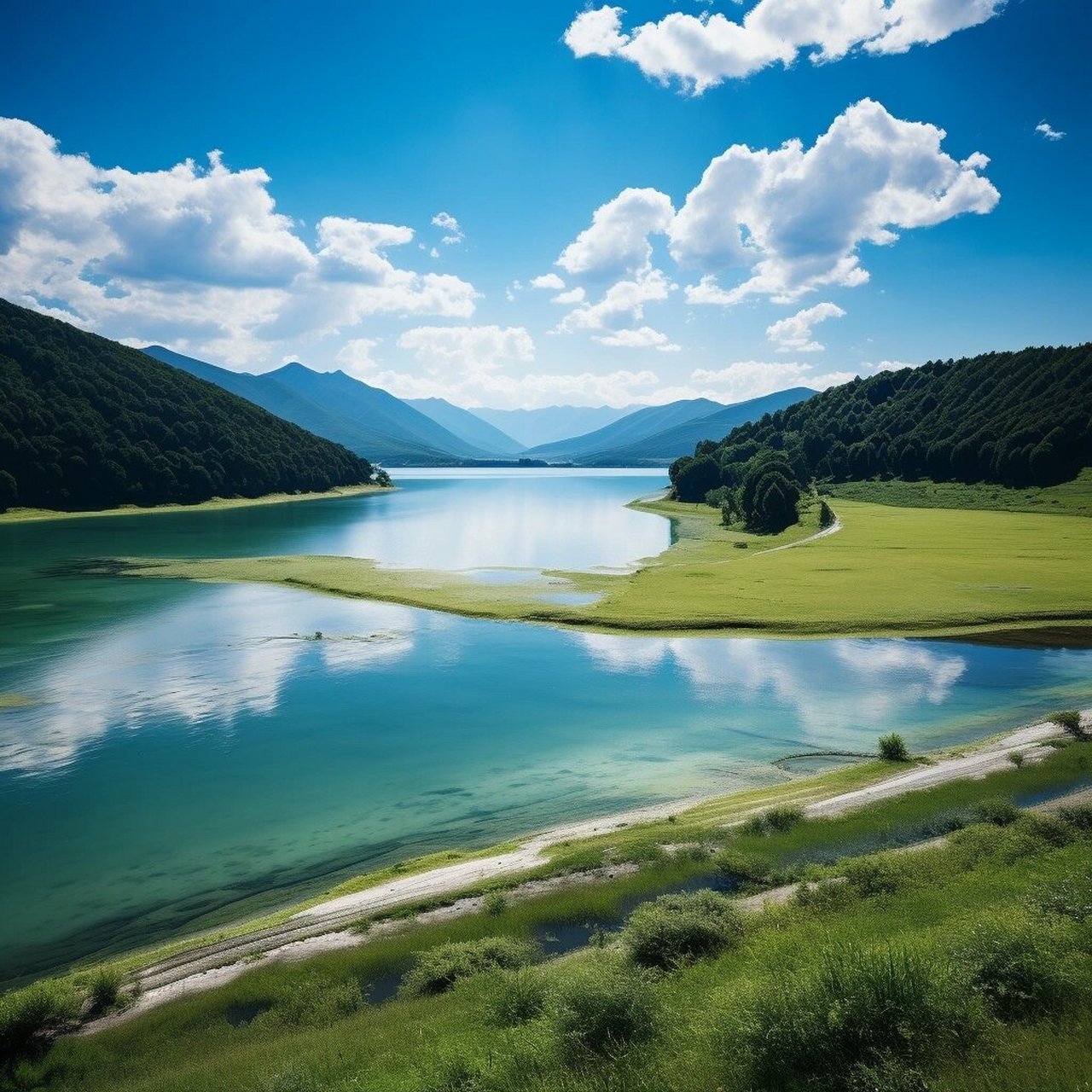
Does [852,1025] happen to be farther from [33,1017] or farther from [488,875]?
[33,1017]

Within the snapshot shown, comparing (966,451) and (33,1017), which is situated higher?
(966,451)

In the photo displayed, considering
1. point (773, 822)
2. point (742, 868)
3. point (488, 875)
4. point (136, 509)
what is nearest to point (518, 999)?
point (488, 875)

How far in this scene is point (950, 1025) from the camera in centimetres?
888

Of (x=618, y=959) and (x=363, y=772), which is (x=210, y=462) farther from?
(x=618, y=959)

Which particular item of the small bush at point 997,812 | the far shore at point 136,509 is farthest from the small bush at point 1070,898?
the far shore at point 136,509

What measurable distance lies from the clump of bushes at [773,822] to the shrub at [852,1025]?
10.3m

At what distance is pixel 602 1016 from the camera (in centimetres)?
1034

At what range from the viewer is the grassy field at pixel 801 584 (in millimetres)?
49438

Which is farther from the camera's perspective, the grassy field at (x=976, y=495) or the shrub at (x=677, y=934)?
the grassy field at (x=976, y=495)

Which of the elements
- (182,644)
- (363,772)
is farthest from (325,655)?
(363,772)

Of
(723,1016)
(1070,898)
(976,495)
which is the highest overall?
(976,495)

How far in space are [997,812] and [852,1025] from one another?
40.9 feet

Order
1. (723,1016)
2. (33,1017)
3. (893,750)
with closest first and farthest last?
(723,1016) → (33,1017) → (893,750)

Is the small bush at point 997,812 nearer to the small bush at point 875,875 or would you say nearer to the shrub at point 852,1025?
the small bush at point 875,875
